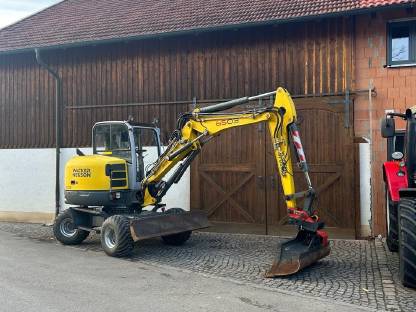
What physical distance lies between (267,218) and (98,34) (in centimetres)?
665

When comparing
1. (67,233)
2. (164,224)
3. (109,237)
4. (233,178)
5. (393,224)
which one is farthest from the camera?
(233,178)

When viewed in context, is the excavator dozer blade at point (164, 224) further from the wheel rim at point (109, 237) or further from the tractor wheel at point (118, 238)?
the wheel rim at point (109, 237)

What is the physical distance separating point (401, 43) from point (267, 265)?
5.85m

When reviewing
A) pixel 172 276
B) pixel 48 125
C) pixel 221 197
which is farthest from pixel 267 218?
pixel 48 125

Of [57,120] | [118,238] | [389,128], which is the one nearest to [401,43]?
[389,128]

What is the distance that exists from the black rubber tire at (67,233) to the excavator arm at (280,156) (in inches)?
67.6

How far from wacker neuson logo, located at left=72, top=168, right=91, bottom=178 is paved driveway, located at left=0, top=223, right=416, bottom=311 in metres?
Answer: 1.45

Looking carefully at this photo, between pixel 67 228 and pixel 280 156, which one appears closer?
pixel 280 156

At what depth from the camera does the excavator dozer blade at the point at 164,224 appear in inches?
335

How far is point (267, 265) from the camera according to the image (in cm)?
795

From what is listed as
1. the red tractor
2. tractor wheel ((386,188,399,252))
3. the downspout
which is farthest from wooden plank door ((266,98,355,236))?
the downspout

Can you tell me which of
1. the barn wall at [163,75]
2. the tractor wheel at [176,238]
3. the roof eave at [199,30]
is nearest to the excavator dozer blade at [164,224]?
the tractor wheel at [176,238]

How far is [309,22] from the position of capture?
10898mm

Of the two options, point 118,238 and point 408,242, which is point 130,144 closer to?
point 118,238
